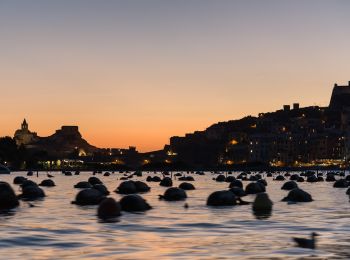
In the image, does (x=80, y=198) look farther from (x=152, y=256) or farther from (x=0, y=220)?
(x=152, y=256)

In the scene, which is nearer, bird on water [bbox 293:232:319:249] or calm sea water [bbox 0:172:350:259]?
calm sea water [bbox 0:172:350:259]

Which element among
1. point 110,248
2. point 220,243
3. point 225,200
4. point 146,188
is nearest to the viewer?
Answer: point 110,248

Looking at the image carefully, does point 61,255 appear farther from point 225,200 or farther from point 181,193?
point 181,193

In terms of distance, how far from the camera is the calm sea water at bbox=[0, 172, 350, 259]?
25.1 m

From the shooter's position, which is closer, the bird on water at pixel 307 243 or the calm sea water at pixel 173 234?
the calm sea water at pixel 173 234

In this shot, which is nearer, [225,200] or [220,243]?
[220,243]

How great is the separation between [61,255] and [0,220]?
15071 millimetres

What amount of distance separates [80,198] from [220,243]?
27465 mm

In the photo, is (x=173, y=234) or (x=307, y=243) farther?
(x=173, y=234)

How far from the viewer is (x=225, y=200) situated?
171 feet

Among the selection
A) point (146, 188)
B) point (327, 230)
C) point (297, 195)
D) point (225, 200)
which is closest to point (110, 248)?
point (327, 230)

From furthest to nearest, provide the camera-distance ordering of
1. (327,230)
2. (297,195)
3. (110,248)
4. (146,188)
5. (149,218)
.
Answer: (146,188)
(297,195)
(149,218)
(327,230)
(110,248)

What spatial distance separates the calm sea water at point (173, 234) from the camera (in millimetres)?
25109

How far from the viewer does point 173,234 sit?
3200 centimetres
